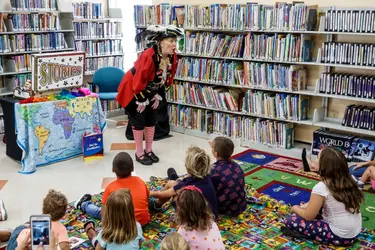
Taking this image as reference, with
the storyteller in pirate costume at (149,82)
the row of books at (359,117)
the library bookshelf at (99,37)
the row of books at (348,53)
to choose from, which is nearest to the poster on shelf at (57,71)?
the storyteller in pirate costume at (149,82)

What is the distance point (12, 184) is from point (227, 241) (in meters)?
2.32

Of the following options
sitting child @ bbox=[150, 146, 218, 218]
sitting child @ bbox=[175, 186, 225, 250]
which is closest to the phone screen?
sitting child @ bbox=[175, 186, 225, 250]

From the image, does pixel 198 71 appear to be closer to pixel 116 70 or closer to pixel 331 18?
pixel 116 70

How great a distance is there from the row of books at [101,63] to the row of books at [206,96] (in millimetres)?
1614

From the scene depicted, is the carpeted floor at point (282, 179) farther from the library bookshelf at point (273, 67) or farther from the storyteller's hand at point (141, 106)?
the storyteller's hand at point (141, 106)

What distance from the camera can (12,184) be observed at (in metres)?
4.46

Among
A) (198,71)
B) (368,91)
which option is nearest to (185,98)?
(198,71)

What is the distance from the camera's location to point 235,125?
229 inches

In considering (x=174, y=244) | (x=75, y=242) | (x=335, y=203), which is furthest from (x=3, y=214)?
(x=335, y=203)

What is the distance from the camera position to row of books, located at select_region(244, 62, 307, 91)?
5.22 meters

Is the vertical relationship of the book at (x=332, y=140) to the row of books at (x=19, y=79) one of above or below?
below

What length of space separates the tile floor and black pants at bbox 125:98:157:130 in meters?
0.42

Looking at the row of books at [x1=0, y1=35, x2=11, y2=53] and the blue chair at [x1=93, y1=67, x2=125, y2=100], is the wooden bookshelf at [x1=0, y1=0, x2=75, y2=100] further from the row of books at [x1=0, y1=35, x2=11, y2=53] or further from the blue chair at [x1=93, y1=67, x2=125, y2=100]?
the blue chair at [x1=93, y1=67, x2=125, y2=100]

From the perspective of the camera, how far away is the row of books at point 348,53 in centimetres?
462
